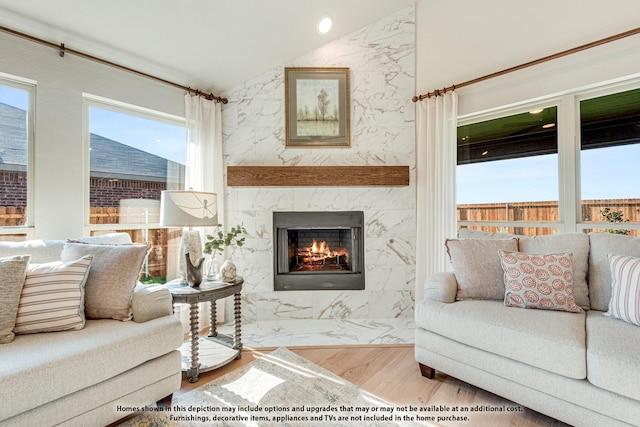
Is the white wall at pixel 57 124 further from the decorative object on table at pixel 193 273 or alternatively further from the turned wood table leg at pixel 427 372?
the turned wood table leg at pixel 427 372

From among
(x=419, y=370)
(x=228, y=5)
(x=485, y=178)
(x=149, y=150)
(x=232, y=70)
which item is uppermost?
(x=228, y=5)

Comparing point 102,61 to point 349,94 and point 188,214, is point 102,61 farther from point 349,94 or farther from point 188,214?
point 349,94

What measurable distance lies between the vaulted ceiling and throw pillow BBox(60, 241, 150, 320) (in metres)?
1.62

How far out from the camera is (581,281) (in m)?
1.92

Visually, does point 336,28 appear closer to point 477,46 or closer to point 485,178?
point 477,46

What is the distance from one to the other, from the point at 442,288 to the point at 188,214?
73.1 inches

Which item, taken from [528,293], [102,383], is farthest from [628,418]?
[102,383]

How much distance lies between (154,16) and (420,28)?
97.0 inches

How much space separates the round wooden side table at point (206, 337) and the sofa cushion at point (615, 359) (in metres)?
2.07

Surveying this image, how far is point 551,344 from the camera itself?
149cm

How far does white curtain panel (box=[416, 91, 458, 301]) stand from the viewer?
285 centimetres

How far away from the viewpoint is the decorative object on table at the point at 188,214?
2.15 meters

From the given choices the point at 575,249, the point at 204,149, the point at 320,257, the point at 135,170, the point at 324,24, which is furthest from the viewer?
the point at 320,257

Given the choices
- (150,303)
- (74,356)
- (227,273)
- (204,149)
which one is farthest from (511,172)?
(74,356)
